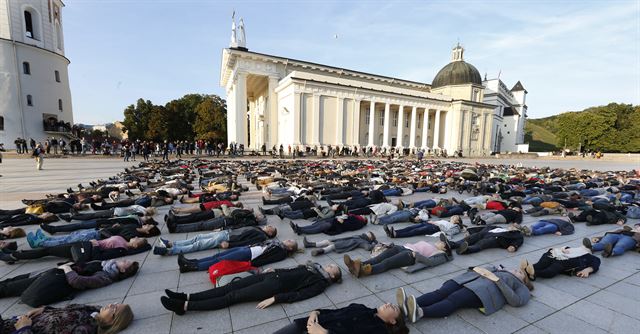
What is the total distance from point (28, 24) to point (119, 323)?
4940 centimetres

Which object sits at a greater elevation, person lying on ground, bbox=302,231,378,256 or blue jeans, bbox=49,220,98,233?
blue jeans, bbox=49,220,98,233

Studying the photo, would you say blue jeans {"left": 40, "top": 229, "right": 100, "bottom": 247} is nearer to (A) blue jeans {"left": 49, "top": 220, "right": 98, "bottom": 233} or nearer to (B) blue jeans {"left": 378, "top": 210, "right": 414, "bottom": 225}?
(A) blue jeans {"left": 49, "top": 220, "right": 98, "bottom": 233}

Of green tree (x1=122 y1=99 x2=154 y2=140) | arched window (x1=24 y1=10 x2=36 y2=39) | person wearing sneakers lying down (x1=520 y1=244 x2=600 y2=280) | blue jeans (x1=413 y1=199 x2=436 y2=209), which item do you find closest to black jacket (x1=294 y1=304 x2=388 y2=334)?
person wearing sneakers lying down (x1=520 y1=244 x2=600 y2=280)

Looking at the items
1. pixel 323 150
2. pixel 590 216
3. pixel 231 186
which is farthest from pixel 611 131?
pixel 231 186

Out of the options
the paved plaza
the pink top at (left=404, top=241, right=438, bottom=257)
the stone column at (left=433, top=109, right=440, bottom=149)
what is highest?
the stone column at (left=433, top=109, right=440, bottom=149)

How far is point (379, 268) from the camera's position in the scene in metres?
4.34

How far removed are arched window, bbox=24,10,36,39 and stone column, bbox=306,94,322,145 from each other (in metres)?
35.2

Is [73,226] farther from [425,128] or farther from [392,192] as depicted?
[425,128]

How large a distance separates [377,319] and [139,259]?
13.6ft

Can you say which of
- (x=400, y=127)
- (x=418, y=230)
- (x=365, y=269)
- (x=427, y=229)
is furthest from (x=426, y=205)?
(x=400, y=127)

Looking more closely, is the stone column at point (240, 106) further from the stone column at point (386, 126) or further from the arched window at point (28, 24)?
the arched window at point (28, 24)

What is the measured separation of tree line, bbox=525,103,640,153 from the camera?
55781mm

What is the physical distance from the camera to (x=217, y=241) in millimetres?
5316

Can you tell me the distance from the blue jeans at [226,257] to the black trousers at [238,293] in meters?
0.95
